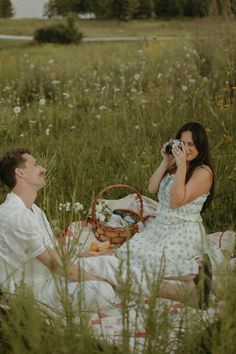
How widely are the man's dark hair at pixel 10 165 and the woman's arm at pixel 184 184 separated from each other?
969 mm

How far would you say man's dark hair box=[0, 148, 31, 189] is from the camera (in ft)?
12.1

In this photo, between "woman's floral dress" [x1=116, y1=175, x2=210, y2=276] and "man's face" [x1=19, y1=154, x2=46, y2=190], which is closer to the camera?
"man's face" [x1=19, y1=154, x2=46, y2=190]

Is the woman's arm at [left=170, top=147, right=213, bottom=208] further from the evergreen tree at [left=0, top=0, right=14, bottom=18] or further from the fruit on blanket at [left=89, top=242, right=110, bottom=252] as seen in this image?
the evergreen tree at [left=0, top=0, right=14, bottom=18]

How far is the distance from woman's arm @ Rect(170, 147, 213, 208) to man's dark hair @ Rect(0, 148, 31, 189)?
97 cm

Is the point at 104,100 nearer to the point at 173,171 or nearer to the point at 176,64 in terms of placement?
the point at 176,64

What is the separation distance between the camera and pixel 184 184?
4145 millimetres

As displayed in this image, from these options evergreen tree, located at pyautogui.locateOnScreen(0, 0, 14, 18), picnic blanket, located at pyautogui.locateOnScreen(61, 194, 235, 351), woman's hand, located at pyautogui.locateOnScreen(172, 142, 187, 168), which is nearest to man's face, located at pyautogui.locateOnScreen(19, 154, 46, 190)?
picnic blanket, located at pyautogui.locateOnScreen(61, 194, 235, 351)

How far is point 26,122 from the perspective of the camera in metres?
6.95

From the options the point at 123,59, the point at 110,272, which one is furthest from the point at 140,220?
the point at 123,59

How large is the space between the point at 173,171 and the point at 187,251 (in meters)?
0.58

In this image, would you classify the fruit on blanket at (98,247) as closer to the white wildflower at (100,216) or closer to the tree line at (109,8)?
the white wildflower at (100,216)

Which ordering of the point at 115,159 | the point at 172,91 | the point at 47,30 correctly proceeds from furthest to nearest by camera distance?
the point at 47,30
the point at 172,91
the point at 115,159

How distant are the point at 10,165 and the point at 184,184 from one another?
1113 mm

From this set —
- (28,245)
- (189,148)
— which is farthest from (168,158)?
(28,245)
